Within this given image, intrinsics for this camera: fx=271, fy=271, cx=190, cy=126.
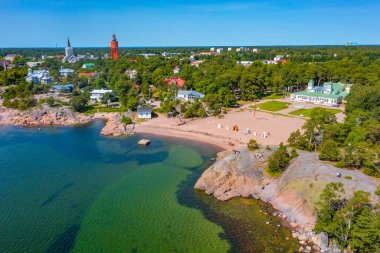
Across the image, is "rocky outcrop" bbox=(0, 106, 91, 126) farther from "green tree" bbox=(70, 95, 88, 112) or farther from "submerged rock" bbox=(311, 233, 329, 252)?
"submerged rock" bbox=(311, 233, 329, 252)

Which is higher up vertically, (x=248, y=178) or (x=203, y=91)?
(x=203, y=91)

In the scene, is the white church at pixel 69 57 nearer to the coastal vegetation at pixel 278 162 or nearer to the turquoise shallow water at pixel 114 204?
the turquoise shallow water at pixel 114 204

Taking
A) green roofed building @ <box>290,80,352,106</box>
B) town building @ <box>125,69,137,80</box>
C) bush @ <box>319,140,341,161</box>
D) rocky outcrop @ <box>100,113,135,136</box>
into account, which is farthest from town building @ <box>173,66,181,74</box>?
bush @ <box>319,140,341,161</box>

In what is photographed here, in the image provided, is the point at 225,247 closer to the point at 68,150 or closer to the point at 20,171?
the point at 20,171

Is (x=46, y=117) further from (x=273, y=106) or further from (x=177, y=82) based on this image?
(x=273, y=106)

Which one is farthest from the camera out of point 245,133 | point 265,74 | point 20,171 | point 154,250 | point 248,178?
point 265,74

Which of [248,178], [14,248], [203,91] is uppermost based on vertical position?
[203,91]

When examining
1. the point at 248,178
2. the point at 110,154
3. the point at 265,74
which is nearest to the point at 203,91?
the point at 265,74
